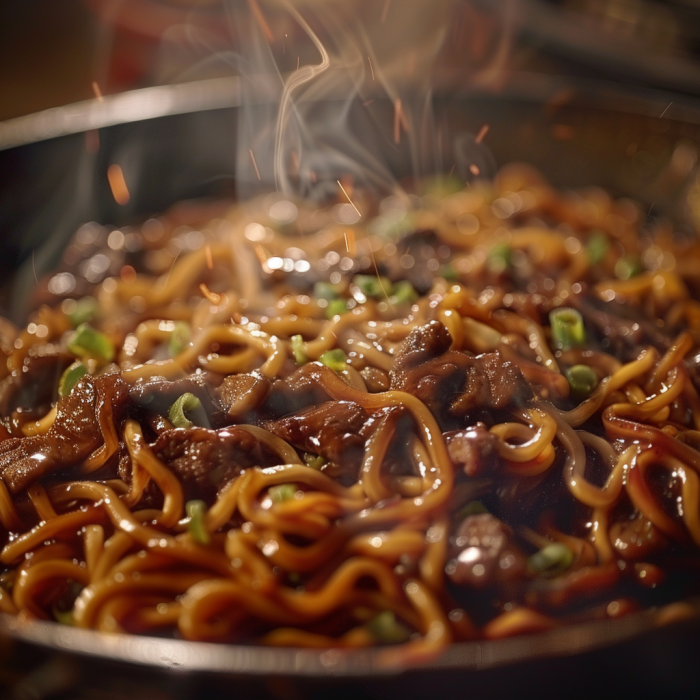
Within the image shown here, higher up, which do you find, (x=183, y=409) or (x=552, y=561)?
(x=183, y=409)

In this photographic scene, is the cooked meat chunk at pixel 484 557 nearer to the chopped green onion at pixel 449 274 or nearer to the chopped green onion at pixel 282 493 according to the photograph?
the chopped green onion at pixel 282 493

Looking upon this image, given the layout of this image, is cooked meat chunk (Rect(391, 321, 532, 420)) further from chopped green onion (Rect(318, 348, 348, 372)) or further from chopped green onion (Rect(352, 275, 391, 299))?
chopped green onion (Rect(352, 275, 391, 299))

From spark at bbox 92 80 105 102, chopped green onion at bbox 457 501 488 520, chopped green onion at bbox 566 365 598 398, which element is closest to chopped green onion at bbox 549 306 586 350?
chopped green onion at bbox 566 365 598 398

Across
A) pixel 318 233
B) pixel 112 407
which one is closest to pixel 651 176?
pixel 318 233

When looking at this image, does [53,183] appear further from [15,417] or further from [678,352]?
[678,352]

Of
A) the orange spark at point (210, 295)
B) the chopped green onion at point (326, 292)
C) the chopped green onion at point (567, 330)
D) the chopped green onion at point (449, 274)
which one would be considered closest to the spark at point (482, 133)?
the chopped green onion at point (449, 274)

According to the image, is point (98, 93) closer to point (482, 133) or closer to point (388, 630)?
point (482, 133)

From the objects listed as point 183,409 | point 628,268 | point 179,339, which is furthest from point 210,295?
point 628,268
